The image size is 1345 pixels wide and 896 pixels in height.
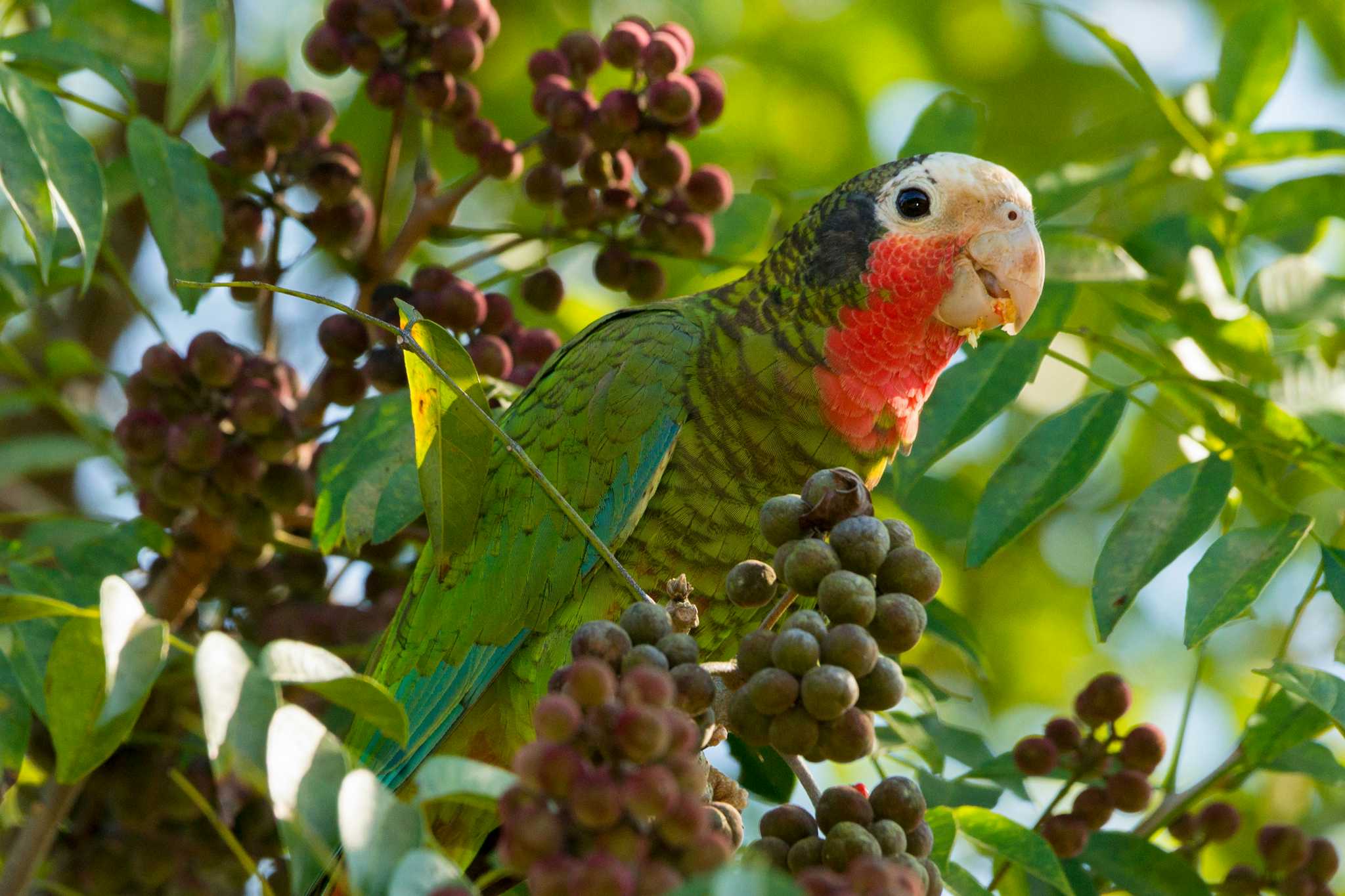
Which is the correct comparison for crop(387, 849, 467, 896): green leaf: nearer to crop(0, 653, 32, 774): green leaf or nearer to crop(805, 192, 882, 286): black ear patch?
crop(0, 653, 32, 774): green leaf

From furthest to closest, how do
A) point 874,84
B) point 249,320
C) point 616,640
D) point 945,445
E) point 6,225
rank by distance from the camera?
point 874,84, point 249,320, point 6,225, point 945,445, point 616,640

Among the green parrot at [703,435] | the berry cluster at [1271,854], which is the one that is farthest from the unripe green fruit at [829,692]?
the berry cluster at [1271,854]

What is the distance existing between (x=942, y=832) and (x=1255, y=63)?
1.79 m

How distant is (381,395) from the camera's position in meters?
2.36

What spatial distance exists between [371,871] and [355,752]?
127cm

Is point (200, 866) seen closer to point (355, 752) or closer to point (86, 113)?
point (355, 752)

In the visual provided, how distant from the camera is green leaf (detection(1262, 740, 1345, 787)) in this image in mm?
2219

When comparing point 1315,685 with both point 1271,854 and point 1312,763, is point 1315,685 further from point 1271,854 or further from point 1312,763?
point 1271,854

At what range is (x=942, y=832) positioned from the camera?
1829 mm

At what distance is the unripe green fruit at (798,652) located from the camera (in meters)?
1.39

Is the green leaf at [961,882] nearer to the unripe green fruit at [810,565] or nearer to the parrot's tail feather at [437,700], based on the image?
the unripe green fruit at [810,565]

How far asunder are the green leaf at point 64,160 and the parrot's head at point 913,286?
3.72 ft

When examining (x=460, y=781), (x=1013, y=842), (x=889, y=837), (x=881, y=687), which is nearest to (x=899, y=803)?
(x=889, y=837)

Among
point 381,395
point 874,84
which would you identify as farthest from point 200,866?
point 874,84
